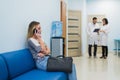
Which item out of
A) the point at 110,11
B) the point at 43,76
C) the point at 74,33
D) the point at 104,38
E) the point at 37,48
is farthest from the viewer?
the point at 110,11

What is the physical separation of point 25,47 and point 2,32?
973 millimetres

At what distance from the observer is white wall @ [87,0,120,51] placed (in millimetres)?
11727

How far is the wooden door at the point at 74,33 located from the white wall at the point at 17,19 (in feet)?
14.1

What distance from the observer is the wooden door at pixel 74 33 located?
9641 millimetres

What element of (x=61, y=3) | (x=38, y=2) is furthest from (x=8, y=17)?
(x=61, y=3)

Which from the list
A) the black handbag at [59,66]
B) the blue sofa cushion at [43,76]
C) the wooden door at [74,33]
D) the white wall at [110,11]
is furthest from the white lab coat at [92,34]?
the blue sofa cushion at [43,76]

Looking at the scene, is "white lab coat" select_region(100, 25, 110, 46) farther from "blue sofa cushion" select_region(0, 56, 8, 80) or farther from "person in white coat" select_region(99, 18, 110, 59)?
"blue sofa cushion" select_region(0, 56, 8, 80)

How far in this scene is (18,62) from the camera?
3.35 meters

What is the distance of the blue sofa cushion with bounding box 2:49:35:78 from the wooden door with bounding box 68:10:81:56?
576cm

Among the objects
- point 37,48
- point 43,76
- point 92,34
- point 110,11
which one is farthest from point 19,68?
point 110,11

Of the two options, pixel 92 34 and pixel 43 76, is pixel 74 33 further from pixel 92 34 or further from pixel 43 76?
pixel 43 76

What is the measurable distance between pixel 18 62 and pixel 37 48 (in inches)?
26.9

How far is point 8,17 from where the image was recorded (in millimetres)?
3436

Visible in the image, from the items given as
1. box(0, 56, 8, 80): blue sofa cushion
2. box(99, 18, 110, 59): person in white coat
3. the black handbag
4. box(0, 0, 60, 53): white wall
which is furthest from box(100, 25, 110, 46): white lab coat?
box(0, 56, 8, 80): blue sofa cushion
